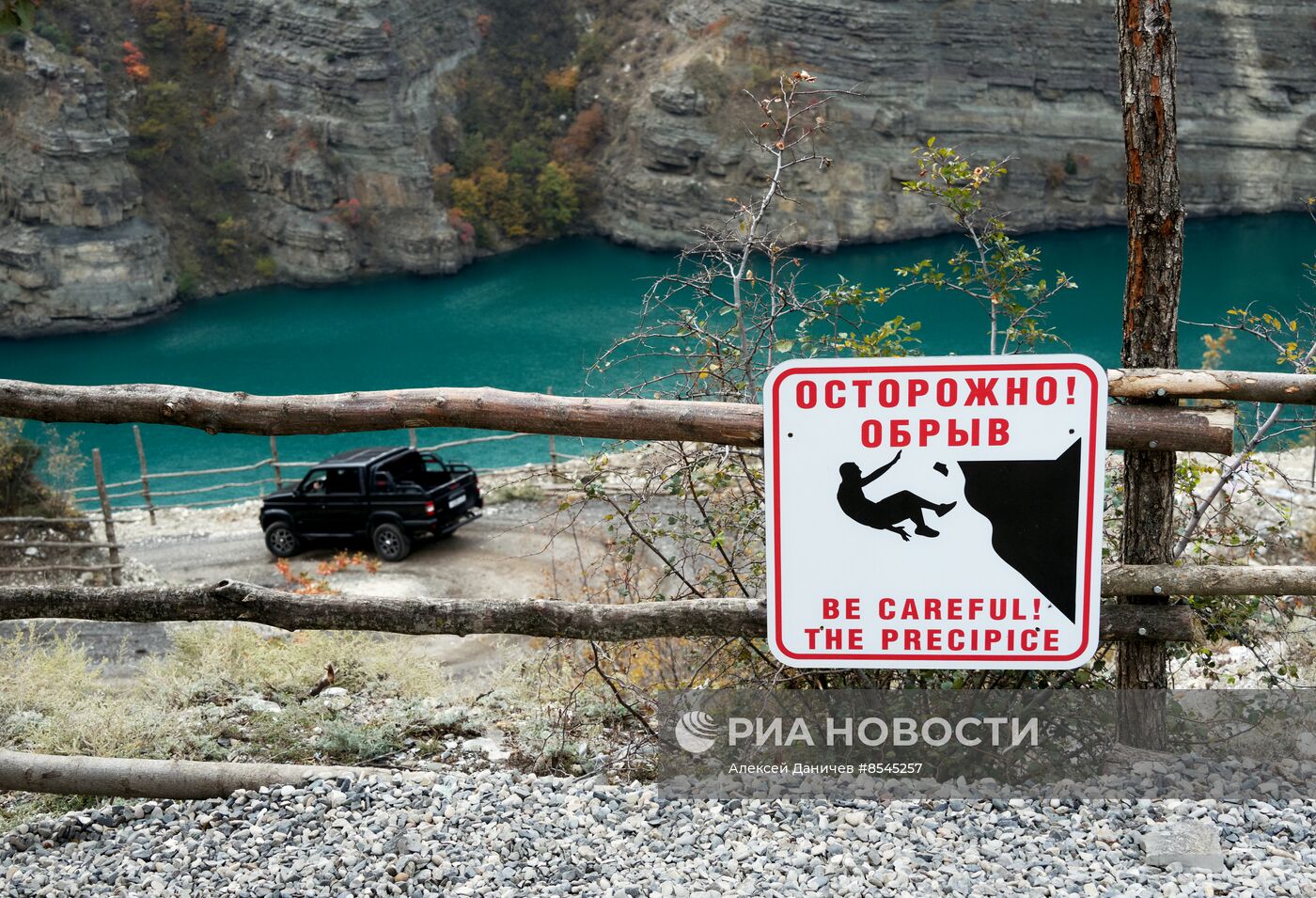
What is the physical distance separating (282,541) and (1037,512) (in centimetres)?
1367

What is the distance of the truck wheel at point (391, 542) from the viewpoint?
46.3 ft

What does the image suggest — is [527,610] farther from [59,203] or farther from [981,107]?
[981,107]

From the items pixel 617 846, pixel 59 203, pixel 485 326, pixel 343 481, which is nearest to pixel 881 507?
pixel 617 846

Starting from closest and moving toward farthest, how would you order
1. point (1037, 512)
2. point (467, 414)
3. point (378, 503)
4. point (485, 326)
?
point (1037, 512) < point (467, 414) < point (378, 503) < point (485, 326)

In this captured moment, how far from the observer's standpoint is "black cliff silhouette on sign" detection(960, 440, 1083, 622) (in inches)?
99.0

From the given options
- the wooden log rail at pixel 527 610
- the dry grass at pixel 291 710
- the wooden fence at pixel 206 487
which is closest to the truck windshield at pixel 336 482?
the wooden fence at pixel 206 487

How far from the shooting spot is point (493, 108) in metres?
42.1

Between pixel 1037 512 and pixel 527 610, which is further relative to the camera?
pixel 527 610

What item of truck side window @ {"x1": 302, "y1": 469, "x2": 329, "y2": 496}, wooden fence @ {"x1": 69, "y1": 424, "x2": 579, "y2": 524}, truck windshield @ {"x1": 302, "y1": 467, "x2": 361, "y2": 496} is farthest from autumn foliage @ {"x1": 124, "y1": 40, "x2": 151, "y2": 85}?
truck windshield @ {"x1": 302, "y1": 467, "x2": 361, "y2": 496}

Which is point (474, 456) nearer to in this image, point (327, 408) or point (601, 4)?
point (327, 408)

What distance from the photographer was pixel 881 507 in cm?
255

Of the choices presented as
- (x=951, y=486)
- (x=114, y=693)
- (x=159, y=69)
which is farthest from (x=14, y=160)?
(x=951, y=486)

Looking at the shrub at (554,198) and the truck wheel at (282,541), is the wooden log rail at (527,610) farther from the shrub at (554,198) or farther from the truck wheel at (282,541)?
the shrub at (554,198)

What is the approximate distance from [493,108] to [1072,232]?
67.8ft
